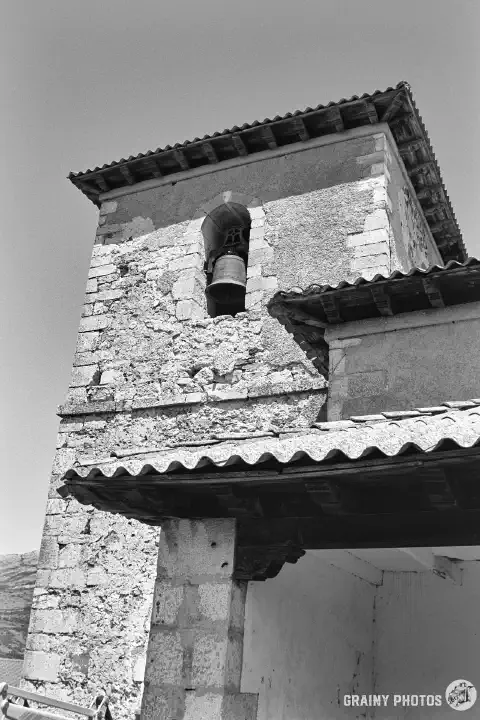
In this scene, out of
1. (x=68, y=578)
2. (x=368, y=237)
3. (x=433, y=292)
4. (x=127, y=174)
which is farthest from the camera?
(x=127, y=174)

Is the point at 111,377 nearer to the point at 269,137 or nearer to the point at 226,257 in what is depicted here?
the point at 226,257

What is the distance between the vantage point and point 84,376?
866cm

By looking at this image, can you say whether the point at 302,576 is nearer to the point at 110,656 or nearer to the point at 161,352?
the point at 110,656

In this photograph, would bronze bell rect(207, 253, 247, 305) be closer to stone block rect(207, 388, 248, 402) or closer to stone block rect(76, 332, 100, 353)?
stone block rect(207, 388, 248, 402)

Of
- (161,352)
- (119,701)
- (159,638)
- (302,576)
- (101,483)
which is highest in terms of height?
(161,352)

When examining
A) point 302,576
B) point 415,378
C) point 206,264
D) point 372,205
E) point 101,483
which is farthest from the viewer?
point 206,264

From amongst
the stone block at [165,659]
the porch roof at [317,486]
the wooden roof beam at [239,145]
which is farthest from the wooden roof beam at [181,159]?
the stone block at [165,659]

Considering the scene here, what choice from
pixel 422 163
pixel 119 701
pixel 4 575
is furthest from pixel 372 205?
pixel 4 575

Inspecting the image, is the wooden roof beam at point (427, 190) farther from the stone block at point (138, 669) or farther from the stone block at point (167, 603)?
the stone block at point (167, 603)

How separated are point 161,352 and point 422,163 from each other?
4.03 m

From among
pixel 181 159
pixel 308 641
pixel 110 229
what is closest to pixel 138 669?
pixel 308 641

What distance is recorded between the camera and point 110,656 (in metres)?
7.10

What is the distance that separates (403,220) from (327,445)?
5.83 metres

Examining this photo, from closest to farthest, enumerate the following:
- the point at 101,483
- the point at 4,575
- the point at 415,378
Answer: the point at 101,483, the point at 415,378, the point at 4,575
